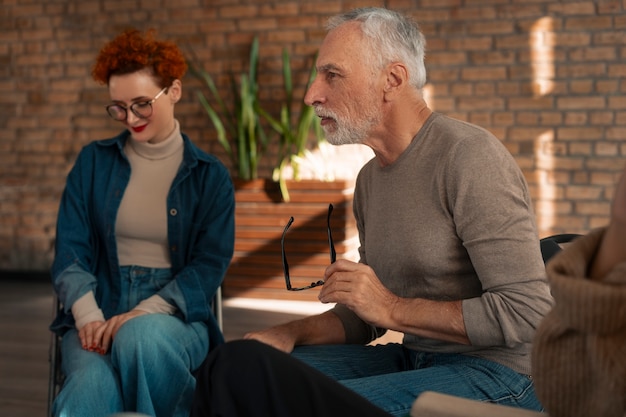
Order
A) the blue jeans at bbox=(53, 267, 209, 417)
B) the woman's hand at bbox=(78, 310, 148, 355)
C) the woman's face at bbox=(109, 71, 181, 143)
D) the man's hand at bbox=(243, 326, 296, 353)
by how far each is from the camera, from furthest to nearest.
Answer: the woman's face at bbox=(109, 71, 181, 143), the woman's hand at bbox=(78, 310, 148, 355), the blue jeans at bbox=(53, 267, 209, 417), the man's hand at bbox=(243, 326, 296, 353)

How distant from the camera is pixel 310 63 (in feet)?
20.1

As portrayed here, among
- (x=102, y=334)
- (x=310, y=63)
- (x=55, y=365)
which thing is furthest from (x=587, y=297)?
(x=310, y=63)

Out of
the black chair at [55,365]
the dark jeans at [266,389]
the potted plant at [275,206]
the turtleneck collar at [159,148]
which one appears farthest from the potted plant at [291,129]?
the dark jeans at [266,389]

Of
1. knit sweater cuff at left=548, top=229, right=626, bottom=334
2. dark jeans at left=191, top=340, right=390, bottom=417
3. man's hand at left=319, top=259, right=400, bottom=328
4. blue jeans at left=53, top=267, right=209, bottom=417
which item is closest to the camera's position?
knit sweater cuff at left=548, top=229, right=626, bottom=334

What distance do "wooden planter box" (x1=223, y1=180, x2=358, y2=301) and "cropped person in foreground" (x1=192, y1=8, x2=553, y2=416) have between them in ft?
11.7

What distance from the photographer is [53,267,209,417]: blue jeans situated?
222 cm

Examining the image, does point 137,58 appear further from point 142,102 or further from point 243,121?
point 243,121

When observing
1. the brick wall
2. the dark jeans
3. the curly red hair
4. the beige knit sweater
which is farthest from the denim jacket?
the brick wall

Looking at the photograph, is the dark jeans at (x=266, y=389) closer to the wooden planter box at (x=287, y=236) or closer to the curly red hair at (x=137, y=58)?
the curly red hair at (x=137, y=58)

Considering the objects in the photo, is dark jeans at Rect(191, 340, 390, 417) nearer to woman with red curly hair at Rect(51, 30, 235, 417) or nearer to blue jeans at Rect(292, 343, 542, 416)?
blue jeans at Rect(292, 343, 542, 416)

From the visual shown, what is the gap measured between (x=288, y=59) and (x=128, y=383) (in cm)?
415

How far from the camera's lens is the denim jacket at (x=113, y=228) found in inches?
101

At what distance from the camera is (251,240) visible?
19.2ft

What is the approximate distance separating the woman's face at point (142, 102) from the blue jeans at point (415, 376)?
3.38 feet
